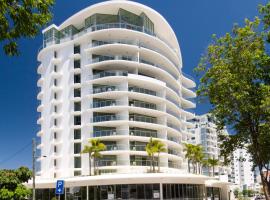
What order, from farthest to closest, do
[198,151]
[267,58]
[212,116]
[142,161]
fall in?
1. [198,151]
2. [142,161]
3. [212,116]
4. [267,58]

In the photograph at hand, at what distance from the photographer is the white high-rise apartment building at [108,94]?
2702 inches

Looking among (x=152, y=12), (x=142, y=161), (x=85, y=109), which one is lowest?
(x=142, y=161)

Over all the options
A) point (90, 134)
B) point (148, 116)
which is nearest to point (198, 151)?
point (148, 116)

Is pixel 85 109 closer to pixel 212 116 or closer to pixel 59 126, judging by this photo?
pixel 59 126

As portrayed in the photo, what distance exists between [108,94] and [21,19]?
5998 centimetres

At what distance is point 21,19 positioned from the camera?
9.94 meters

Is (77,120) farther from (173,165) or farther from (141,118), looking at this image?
(173,165)

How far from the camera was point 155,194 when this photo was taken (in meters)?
55.3

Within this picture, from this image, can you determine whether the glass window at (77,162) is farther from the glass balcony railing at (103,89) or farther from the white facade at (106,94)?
the glass balcony railing at (103,89)

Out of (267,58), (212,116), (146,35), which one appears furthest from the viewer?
(146,35)

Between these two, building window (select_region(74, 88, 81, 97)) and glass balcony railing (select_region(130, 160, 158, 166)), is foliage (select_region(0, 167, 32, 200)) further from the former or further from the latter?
building window (select_region(74, 88, 81, 97))

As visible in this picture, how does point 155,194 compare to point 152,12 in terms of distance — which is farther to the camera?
point 152,12

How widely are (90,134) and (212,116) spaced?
46899 millimetres

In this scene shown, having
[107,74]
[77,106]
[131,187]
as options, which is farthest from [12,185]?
[107,74]
